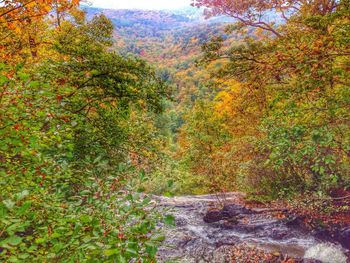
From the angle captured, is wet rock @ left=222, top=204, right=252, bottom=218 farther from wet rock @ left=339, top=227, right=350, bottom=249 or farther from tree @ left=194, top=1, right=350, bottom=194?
wet rock @ left=339, top=227, right=350, bottom=249

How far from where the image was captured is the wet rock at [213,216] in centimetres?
1597

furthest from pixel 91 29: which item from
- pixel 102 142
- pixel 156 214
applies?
pixel 156 214

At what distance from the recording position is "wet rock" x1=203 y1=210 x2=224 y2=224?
15970 mm

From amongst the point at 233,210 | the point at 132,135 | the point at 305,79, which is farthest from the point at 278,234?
the point at 132,135

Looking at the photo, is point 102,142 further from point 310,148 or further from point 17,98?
point 310,148

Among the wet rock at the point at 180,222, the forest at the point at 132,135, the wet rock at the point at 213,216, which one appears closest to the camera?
the forest at the point at 132,135

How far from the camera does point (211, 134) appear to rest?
70.6 feet

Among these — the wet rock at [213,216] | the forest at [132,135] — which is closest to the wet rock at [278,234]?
the forest at [132,135]

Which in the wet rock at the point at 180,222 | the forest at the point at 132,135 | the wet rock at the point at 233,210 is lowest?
the wet rock at the point at 233,210

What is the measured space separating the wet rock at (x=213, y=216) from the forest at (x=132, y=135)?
114 mm

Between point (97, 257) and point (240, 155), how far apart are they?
12.3 m

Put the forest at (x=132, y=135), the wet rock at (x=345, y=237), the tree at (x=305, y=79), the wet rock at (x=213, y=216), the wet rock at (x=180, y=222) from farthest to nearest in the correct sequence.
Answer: the wet rock at (x=213, y=216) → the wet rock at (x=180, y=222) → the wet rock at (x=345, y=237) → the tree at (x=305, y=79) → the forest at (x=132, y=135)

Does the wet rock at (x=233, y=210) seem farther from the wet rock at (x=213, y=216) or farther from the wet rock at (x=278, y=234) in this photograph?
the wet rock at (x=278, y=234)

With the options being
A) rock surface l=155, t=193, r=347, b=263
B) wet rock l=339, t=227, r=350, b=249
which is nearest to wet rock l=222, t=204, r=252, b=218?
rock surface l=155, t=193, r=347, b=263
